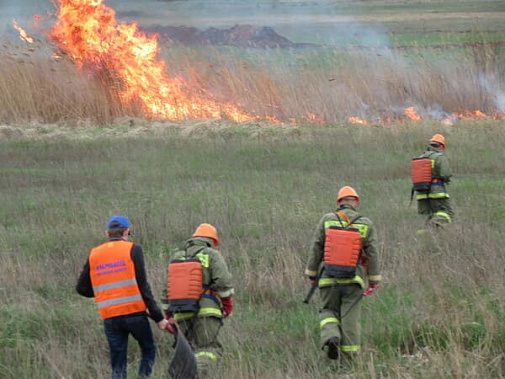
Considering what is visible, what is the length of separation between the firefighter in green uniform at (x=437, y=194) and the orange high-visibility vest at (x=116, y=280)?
5571 mm

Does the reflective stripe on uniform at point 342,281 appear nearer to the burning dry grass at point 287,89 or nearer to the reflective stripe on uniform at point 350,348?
the reflective stripe on uniform at point 350,348

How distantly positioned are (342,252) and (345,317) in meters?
0.52

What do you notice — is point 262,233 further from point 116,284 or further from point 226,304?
point 116,284

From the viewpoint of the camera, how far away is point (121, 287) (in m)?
6.27

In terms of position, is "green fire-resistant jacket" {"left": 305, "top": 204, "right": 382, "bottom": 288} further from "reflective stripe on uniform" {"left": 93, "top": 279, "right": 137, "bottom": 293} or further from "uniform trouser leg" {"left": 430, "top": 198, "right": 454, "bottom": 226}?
"uniform trouser leg" {"left": 430, "top": 198, "right": 454, "bottom": 226}

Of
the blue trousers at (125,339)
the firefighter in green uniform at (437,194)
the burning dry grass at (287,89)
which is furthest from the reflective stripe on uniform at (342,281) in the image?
the burning dry grass at (287,89)

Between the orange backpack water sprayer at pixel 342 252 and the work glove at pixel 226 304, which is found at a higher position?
the orange backpack water sprayer at pixel 342 252

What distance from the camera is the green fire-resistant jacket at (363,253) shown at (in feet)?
22.7

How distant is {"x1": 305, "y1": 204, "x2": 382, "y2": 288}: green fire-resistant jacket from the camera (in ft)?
22.7

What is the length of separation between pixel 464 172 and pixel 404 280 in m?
8.02

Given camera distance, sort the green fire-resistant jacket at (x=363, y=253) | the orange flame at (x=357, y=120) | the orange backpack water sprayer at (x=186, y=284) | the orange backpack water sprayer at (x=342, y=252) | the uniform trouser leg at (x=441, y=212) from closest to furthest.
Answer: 1. the orange backpack water sprayer at (x=186, y=284)
2. the orange backpack water sprayer at (x=342, y=252)
3. the green fire-resistant jacket at (x=363, y=253)
4. the uniform trouser leg at (x=441, y=212)
5. the orange flame at (x=357, y=120)

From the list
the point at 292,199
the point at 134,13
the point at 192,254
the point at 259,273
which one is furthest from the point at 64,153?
the point at 134,13

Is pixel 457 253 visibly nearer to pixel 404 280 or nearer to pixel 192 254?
pixel 404 280

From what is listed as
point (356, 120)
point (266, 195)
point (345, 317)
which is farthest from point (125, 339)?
point (356, 120)
